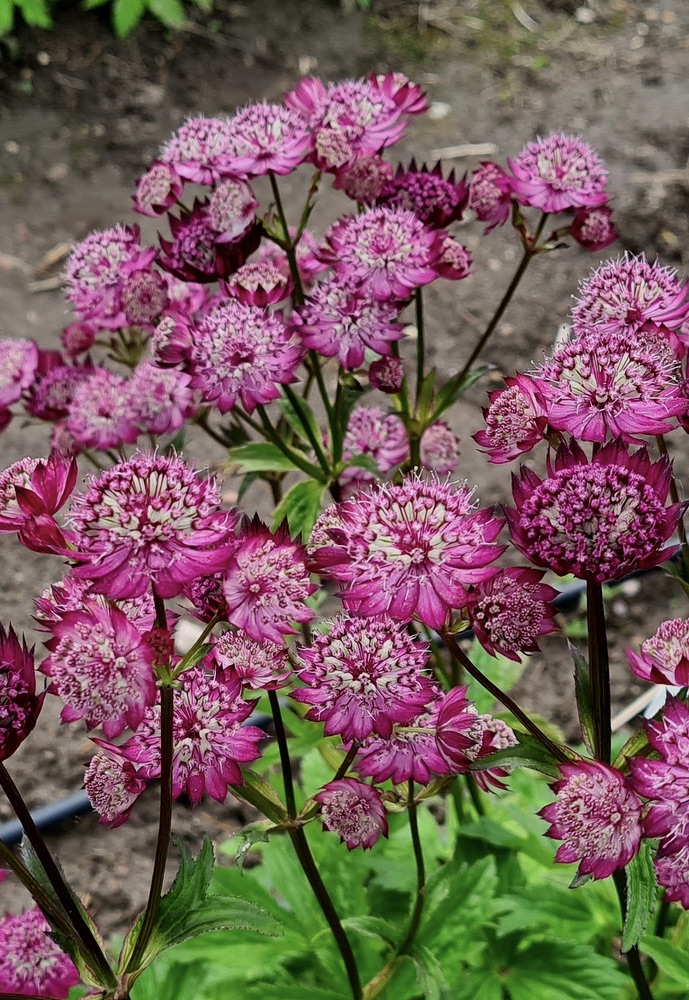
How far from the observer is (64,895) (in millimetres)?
897

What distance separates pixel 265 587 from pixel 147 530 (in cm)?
11

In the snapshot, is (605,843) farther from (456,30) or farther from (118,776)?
(456,30)

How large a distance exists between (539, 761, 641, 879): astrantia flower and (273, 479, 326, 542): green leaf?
0.59 m

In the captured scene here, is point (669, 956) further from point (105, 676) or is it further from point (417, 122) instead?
point (417, 122)

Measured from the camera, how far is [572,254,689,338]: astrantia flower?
103 cm

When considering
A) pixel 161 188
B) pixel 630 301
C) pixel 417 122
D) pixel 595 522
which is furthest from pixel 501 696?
pixel 417 122

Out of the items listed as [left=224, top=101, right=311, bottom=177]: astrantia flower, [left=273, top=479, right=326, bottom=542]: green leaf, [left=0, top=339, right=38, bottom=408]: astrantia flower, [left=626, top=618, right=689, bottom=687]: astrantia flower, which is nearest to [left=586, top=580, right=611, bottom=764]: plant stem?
[left=626, top=618, right=689, bottom=687]: astrantia flower

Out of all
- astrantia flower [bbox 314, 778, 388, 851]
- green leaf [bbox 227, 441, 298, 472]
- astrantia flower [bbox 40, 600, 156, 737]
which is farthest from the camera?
green leaf [bbox 227, 441, 298, 472]

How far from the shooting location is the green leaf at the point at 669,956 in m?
1.18

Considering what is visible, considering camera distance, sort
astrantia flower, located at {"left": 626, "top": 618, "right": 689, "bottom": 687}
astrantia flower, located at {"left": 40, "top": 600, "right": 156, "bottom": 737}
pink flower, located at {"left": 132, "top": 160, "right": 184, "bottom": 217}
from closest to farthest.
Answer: astrantia flower, located at {"left": 40, "top": 600, "right": 156, "bottom": 737} < astrantia flower, located at {"left": 626, "top": 618, "right": 689, "bottom": 687} < pink flower, located at {"left": 132, "top": 160, "right": 184, "bottom": 217}

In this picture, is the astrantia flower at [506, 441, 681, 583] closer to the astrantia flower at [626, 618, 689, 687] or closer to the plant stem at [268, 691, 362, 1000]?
the astrantia flower at [626, 618, 689, 687]

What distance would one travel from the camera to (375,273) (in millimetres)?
1142

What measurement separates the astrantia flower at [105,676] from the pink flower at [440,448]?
77cm

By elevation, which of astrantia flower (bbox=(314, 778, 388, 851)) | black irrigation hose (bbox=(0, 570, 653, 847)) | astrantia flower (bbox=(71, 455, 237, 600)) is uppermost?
astrantia flower (bbox=(71, 455, 237, 600))
